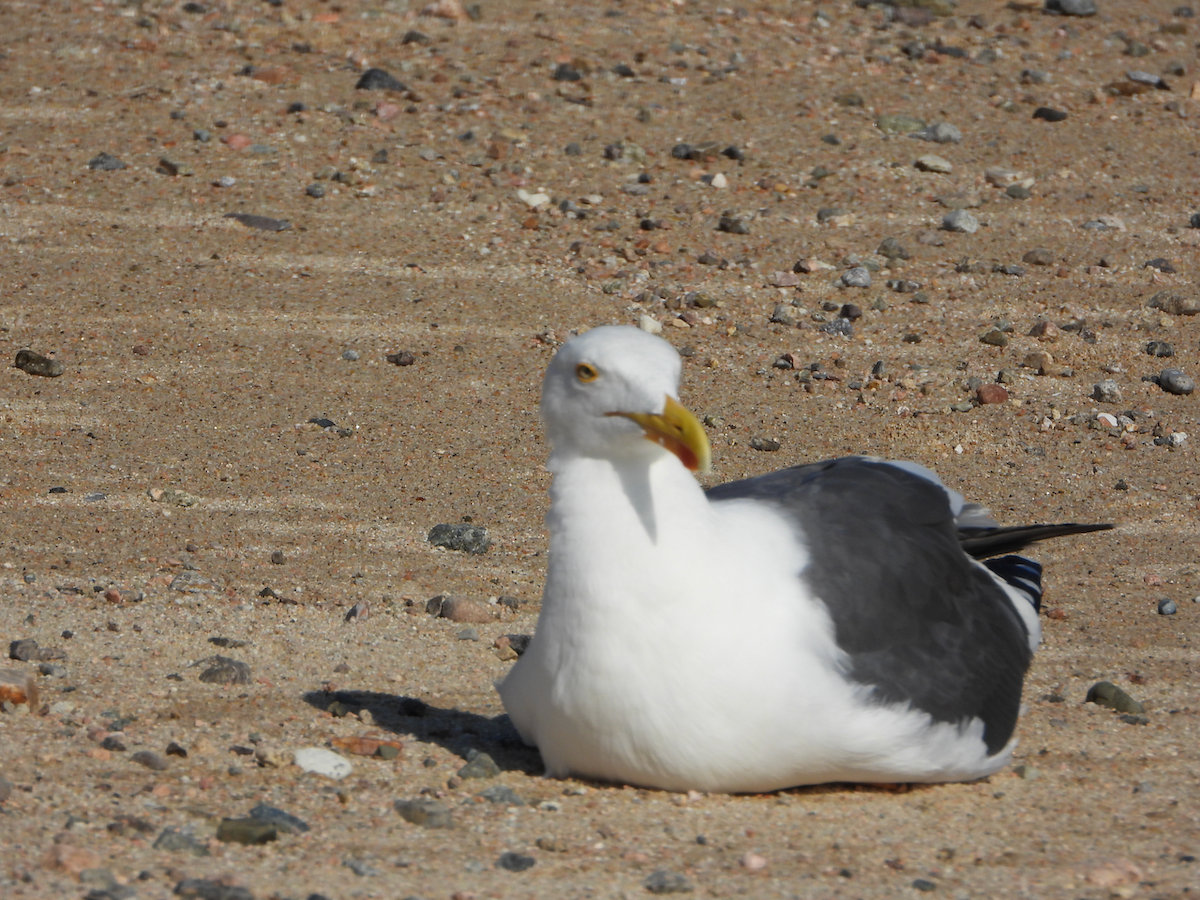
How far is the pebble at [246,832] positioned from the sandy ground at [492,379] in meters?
0.11

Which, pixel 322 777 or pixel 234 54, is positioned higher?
pixel 234 54

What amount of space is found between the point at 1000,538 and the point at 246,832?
116 inches

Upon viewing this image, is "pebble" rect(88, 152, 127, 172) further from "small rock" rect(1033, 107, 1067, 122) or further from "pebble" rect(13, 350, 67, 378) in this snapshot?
"small rock" rect(1033, 107, 1067, 122)

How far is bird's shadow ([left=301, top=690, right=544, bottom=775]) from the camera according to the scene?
4668 millimetres

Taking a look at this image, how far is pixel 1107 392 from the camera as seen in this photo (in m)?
8.27

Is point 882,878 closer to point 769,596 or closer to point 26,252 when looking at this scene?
point 769,596

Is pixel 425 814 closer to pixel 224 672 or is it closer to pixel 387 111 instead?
pixel 224 672

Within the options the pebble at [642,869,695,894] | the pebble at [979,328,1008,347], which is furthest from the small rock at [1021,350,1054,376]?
the pebble at [642,869,695,894]

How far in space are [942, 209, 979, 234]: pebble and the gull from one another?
231 inches

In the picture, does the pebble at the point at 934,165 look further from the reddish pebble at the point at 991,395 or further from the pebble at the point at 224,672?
the pebble at the point at 224,672

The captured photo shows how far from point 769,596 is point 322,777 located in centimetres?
141

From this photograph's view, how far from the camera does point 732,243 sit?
31.9 ft

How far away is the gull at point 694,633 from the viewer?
4008mm

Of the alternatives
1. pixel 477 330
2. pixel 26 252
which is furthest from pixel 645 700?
pixel 26 252
